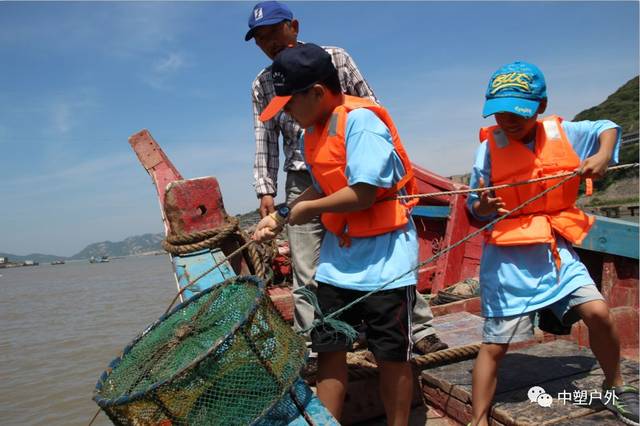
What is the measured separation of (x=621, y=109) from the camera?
67625 millimetres

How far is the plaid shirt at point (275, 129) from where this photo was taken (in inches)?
120

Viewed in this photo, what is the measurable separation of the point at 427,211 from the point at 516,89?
3.23 meters

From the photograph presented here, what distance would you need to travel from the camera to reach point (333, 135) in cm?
205

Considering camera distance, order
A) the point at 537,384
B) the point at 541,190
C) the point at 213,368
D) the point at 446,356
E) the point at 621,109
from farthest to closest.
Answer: the point at 621,109 < the point at 446,356 < the point at 537,384 < the point at 541,190 < the point at 213,368

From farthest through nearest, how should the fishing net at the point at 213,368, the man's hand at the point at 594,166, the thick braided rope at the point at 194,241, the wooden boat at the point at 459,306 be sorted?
the thick braided rope at the point at 194,241
the wooden boat at the point at 459,306
the man's hand at the point at 594,166
the fishing net at the point at 213,368

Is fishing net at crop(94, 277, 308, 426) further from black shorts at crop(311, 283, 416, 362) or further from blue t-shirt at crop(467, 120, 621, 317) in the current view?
blue t-shirt at crop(467, 120, 621, 317)

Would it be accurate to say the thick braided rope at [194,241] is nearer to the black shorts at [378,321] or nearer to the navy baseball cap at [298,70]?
the black shorts at [378,321]

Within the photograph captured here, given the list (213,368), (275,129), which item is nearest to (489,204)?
(213,368)

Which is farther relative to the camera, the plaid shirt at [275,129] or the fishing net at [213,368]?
the plaid shirt at [275,129]

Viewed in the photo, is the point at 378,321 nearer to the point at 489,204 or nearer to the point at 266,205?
the point at 489,204

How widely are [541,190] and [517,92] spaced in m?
0.45

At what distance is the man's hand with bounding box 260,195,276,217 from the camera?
10.3ft

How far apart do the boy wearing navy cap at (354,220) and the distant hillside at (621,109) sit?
6640cm

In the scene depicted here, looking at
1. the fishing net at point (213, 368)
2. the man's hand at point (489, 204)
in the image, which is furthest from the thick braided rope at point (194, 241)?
the man's hand at point (489, 204)
